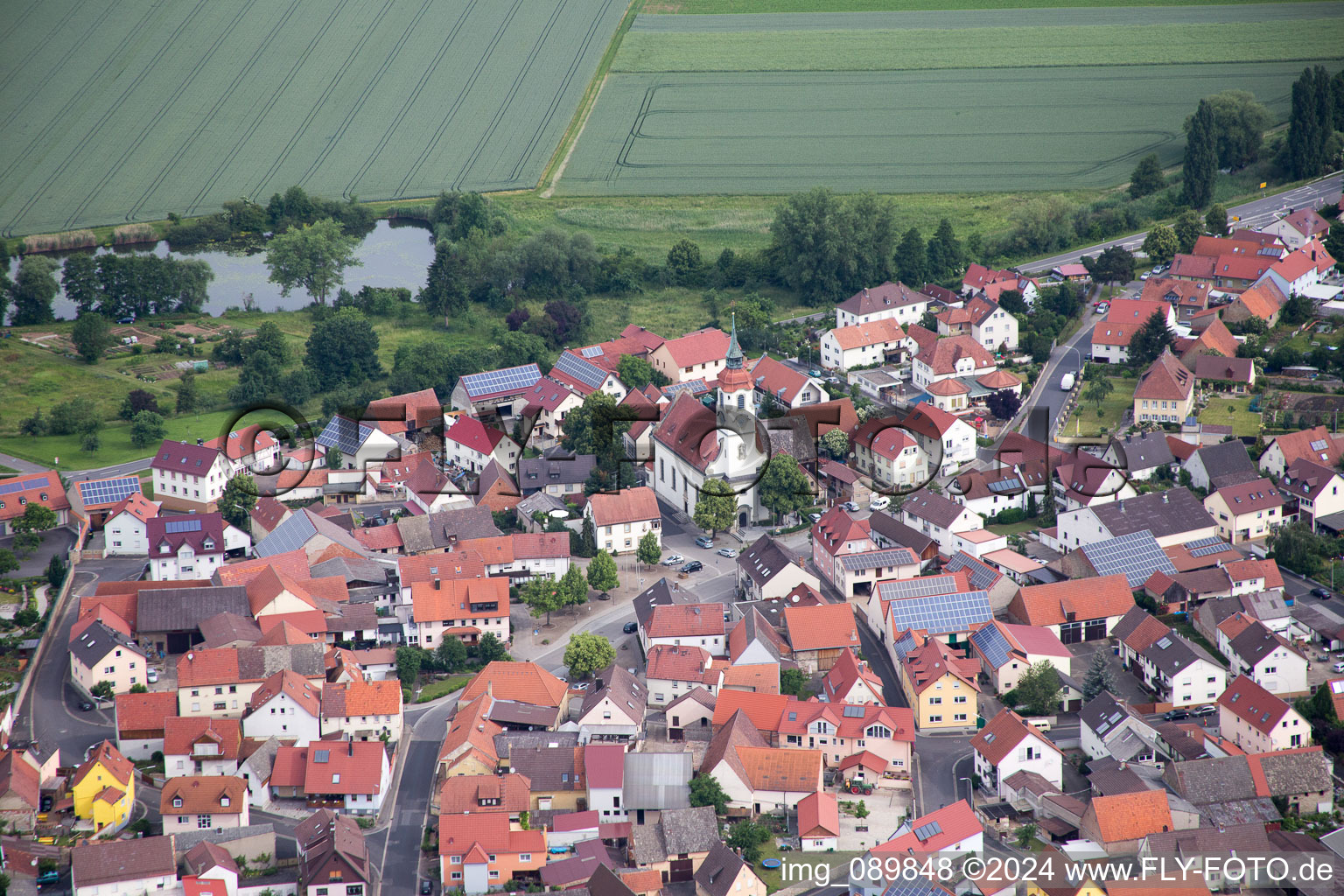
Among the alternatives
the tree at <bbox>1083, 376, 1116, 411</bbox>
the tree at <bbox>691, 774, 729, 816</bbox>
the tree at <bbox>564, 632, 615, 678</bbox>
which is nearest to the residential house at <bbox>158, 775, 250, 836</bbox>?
the tree at <bbox>564, 632, 615, 678</bbox>

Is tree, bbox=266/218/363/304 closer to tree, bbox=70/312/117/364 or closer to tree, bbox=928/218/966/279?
tree, bbox=70/312/117/364

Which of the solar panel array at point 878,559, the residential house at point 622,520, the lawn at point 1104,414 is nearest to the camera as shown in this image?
the solar panel array at point 878,559

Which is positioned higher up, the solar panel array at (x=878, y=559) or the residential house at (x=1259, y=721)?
the solar panel array at (x=878, y=559)

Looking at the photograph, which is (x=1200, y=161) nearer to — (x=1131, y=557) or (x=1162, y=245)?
(x=1162, y=245)

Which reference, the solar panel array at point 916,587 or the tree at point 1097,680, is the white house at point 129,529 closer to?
the solar panel array at point 916,587

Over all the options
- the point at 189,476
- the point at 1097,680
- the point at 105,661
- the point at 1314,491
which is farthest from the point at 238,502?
the point at 1314,491

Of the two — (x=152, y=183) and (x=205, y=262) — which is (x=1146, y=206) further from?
(x=152, y=183)

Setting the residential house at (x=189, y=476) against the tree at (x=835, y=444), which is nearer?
the residential house at (x=189, y=476)

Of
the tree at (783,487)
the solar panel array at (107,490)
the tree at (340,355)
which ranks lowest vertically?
the tree at (783,487)

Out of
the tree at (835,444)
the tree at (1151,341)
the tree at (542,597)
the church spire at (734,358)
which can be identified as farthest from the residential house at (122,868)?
the tree at (1151,341)
